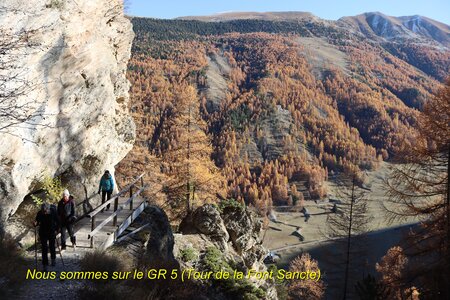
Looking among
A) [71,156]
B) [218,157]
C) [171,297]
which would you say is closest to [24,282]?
[171,297]

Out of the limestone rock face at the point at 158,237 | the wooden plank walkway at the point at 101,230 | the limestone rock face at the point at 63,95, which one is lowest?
the limestone rock face at the point at 158,237

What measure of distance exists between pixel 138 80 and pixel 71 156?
573 ft

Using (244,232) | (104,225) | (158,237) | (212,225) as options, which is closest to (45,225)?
(104,225)

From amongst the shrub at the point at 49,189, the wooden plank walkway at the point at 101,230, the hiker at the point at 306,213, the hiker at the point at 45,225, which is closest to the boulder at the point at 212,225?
the wooden plank walkway at the point at 101,230

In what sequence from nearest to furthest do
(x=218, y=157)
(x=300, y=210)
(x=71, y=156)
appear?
(x=71, y=156)
(x=300, y=210)
(x=218, y=157)

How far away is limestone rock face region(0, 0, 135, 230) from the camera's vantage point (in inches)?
407

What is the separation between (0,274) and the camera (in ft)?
25.6

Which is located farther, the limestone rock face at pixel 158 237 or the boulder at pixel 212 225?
the boulder at pixel 212 225

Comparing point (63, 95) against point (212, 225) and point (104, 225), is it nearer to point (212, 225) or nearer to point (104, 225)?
point (104, 225)

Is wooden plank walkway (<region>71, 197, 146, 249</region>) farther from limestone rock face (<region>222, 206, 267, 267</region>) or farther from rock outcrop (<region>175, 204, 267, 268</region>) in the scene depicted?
limestone rock face (<region>222, 206, 267, 267</region>)

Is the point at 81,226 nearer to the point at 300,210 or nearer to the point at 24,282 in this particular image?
the point at 24,282

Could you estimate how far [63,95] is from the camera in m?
12.4

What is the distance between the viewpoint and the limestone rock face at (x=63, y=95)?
407 inches

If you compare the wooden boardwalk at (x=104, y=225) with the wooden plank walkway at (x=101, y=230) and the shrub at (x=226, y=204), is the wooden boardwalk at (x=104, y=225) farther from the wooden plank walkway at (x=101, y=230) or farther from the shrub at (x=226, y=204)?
the shrub at (x=226, y=204)
